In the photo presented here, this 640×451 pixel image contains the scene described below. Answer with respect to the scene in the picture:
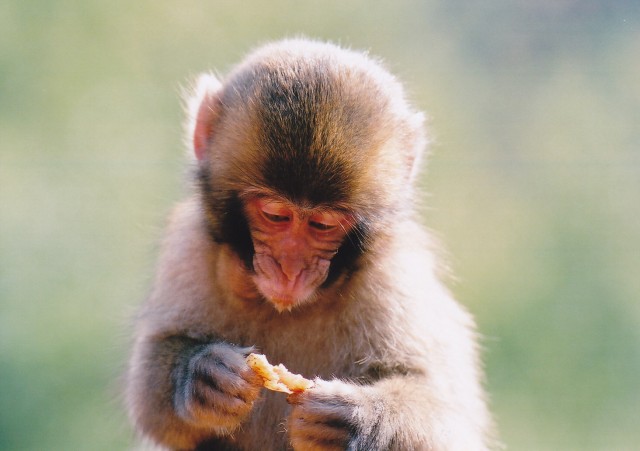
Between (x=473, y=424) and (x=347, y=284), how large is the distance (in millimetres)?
727

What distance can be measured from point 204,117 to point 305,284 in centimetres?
75

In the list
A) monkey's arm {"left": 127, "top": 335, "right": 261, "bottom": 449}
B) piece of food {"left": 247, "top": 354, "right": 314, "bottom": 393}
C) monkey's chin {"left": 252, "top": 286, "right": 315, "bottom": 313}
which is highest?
monkey's chin {"left": 252, "top": 286, "right": 315, "bottom": 313}

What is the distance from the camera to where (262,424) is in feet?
12.1

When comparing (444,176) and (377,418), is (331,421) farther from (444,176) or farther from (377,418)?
(444,176)

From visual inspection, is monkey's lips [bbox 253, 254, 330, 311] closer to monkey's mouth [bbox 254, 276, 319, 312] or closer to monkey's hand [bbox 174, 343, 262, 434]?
monkey's mouth [bbox 254, 276, 319, 312]

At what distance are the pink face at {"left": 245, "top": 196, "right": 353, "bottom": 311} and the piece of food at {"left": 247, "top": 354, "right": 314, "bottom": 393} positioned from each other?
21cm

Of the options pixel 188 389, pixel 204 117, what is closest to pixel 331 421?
pixel 188 389

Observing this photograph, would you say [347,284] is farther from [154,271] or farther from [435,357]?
[154,271]

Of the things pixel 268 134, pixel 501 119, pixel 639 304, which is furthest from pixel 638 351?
pixel 268 134

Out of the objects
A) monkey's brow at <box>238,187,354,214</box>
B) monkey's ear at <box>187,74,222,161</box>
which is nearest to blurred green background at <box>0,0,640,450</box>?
monkey's ear at <box>187,74,222,161</box>

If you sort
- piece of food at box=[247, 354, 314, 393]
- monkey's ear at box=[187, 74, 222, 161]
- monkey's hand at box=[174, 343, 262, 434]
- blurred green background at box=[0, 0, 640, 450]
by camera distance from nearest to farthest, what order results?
piece of food at box=[247, 354, 314, 393], monkey's hand at box=[174, 343, 262, 434], monkey's ear at box=[187, 74, 222, 161], blurred green background at box=[0, 0, 640, 450]

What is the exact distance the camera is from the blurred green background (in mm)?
6383

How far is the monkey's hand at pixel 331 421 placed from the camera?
3.20 m

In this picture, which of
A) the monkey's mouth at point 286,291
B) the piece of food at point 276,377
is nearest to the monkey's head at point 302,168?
the monkey's mouth at point 286,291
